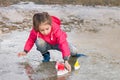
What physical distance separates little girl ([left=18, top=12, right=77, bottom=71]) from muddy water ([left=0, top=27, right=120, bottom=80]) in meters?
0.22

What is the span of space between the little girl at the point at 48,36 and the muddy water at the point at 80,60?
225 mm

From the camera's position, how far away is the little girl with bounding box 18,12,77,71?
4.23 meters

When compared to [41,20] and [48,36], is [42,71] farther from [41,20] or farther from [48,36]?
[41,20]

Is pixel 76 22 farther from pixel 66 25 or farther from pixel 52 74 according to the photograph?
pixel 52 74

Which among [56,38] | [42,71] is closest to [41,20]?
[56,38]

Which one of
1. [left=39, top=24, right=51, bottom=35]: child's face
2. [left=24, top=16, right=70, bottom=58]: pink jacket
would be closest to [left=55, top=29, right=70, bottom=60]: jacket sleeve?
[left=24, top=16, right=70, bottom=58]: pink jacket

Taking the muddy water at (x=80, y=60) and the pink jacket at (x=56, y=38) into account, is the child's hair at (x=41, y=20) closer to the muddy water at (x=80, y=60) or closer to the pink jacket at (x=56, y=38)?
the pink jacket at (x=56, y=38)

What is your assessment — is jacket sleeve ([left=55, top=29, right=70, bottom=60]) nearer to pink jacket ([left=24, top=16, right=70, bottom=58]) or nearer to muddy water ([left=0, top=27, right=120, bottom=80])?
pink jacket ([left=24, top=16, right=70, bottom=58])

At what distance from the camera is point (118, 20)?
7738 millimetres

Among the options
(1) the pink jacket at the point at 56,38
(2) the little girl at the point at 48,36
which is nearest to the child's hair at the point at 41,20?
(2) the little girl at the point at 48,36

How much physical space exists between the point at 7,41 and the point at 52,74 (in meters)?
1.79

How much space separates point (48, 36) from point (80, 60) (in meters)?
0.64

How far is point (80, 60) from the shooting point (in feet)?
16.2

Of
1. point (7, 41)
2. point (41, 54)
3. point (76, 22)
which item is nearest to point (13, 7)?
point (76, 22)
